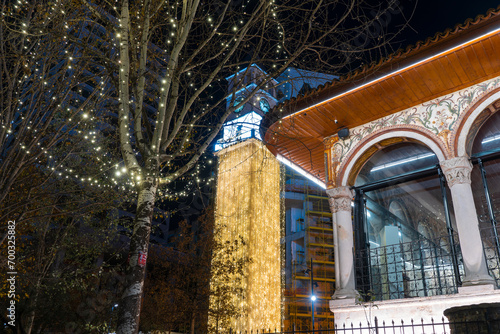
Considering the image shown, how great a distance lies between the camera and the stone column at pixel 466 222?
6902 millimetres

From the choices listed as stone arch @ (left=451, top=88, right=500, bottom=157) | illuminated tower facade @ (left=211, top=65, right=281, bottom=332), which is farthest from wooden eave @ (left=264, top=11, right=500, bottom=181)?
illuminated tower facade @ (left=211, top=65, right=281, bottom=332)

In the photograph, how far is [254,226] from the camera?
53.9 feet

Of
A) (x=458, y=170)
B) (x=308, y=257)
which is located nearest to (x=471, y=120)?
(x=458, y=170)

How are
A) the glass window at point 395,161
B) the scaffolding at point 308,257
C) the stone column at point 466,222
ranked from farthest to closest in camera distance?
1. the scaffolding at point 308,257
2. the glass window at point 395,161
3. the stone column at point 466,222

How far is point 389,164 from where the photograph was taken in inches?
410

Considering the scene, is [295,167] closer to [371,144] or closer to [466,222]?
[371,144]

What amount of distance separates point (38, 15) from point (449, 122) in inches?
348

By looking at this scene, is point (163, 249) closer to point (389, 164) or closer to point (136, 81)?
point (389, 164)

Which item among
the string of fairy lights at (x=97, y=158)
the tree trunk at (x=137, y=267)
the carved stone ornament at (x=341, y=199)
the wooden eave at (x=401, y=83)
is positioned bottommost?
the tree trunk at (x=137, y=267)

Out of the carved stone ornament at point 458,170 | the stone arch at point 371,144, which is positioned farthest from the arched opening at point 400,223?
the carved stone ornament at point 458,170

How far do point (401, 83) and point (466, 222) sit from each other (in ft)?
10.2

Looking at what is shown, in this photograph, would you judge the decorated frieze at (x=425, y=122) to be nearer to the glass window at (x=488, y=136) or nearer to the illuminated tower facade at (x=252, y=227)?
the glass window at (x=488, y=136)

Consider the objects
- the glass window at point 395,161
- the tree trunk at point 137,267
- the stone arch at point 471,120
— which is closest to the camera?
the tree trunk at point 137,267

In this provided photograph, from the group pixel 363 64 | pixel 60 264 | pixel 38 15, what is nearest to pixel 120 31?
pixel 38 15
